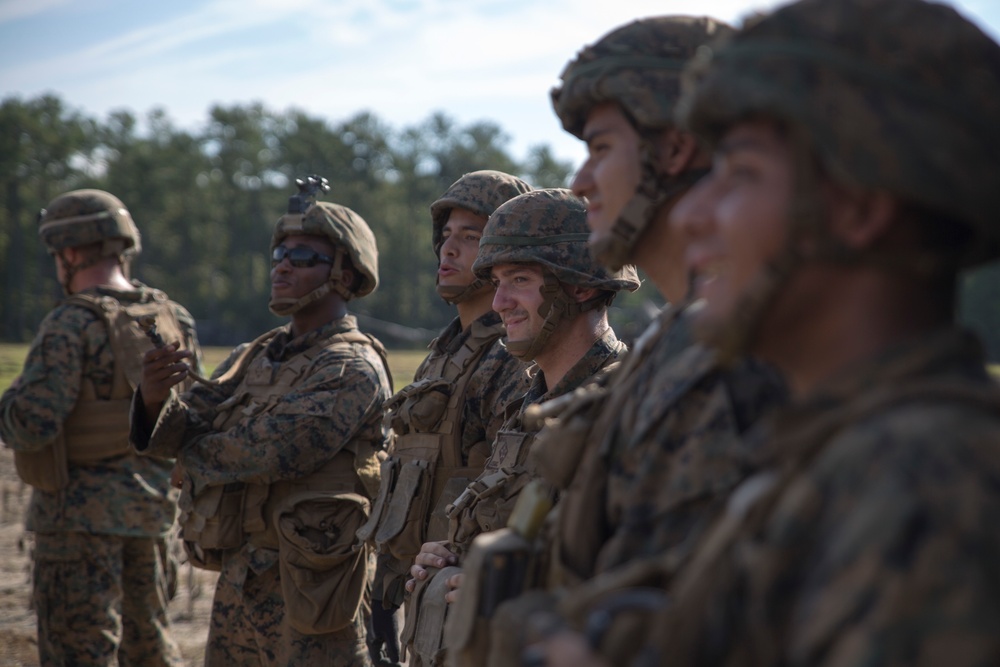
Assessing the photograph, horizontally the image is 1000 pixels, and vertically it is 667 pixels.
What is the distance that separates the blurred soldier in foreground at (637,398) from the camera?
6.66 ft

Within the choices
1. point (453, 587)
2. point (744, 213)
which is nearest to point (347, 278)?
point (453, 587)

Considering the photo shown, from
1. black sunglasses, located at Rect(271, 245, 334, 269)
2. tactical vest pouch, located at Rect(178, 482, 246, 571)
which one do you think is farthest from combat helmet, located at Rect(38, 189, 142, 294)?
tactical vest pouch, located at Rect(178, 482, 246, 571)

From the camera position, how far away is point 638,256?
2725 millimetres

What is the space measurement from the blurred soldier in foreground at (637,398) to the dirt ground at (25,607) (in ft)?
20.8

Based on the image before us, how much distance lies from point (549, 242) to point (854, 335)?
2836mm

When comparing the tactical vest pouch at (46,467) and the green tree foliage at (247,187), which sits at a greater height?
the tactical vest pouch at (46,467)

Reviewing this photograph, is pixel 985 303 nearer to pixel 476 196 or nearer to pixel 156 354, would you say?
pixel 476 196

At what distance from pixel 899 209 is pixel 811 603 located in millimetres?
623

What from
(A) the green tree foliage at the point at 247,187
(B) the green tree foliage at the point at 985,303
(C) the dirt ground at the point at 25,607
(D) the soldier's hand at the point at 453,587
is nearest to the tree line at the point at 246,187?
(A) the green tree foliage at the point at 247,187

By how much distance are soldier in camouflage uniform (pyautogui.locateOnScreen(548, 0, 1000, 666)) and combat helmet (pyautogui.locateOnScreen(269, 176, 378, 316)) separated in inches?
186

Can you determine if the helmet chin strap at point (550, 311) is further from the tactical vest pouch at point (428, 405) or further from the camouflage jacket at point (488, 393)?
the tactical vest pouch at point (428, 405)

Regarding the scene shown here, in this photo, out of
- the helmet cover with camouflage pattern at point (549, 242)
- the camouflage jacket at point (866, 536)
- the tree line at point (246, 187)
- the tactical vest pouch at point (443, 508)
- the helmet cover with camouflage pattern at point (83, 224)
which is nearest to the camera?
the camouflage jacket at point (866, 536)

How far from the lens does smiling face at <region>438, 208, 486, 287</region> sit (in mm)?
5660

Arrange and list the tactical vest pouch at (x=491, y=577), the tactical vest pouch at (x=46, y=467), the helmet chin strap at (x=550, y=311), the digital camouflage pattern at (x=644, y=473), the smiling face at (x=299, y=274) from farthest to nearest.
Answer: the tactical vest pouch at (x=46, y=467) → the smiling face at (x=299, y=274) → the helmet chin strap at (x=550, y=311) → the tactical vest pouch at (x=491, y=577) → the digital camouflage pattern at (x=644, y=473)
